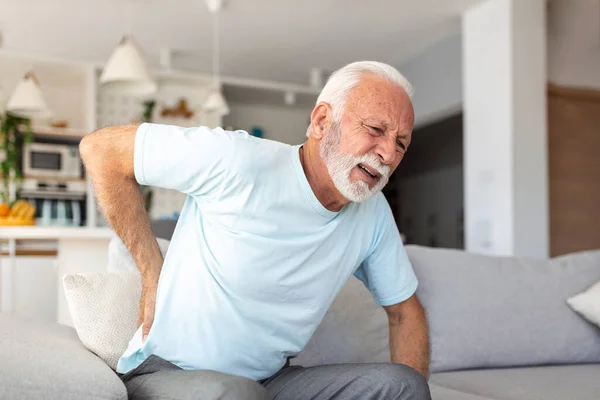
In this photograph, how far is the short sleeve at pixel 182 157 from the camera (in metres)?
1.29

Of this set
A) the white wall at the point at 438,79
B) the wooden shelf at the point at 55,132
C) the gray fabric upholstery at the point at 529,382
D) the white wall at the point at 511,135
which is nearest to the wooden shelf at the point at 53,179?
the wooden shelf at the point at 55,132

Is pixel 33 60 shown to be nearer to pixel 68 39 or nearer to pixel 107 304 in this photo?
pixel 68 39

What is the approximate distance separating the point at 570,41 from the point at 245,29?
2.81 meters

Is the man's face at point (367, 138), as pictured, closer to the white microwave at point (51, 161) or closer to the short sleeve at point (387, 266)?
the short sleeve at point (387, 266)

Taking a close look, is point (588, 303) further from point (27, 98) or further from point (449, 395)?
point (27, 98)

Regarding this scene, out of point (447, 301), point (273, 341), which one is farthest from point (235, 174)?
point (447, 301)

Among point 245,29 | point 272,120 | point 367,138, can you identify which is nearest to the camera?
point 367,138

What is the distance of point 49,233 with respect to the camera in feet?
11.4

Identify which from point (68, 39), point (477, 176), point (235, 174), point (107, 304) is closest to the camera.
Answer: point (235, 174)

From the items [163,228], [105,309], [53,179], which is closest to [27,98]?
[53,179]

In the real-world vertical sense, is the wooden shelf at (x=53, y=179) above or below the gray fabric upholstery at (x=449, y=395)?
above

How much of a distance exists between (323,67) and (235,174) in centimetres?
585

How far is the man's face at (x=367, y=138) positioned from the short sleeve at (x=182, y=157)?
247 mm

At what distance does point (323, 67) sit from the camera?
6.97m
